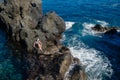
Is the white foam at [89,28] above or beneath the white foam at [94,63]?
above

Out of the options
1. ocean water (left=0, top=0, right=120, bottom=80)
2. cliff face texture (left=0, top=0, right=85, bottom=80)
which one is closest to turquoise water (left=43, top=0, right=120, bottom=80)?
ocean water (left=0, top=0, right=120, bottom=80)

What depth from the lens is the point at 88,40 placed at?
5994cm

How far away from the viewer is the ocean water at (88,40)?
4675 centimetres

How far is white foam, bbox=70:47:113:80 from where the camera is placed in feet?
150

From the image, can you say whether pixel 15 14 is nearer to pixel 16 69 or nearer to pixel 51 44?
pixel 51 44

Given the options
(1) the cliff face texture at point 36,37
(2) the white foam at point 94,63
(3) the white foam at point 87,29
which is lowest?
(2) the white foam at point 94,63

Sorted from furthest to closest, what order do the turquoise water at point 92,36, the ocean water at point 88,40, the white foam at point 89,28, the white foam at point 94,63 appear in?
the white foam at point 89,28, the turquoise water at point 92,36, the ocean water at point 88,40, the white foam at point 94,63

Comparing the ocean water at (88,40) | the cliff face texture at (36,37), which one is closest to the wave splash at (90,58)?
the ocean water at (88,40)

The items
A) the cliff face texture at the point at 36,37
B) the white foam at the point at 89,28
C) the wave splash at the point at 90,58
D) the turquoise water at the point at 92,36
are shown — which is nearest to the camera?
the cliff face texture at the point at 36,37

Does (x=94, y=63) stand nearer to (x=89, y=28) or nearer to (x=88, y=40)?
(x=88, y=40)

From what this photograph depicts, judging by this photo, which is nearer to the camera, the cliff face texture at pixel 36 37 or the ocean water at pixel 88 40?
the cliff face texture at pixel 36 37

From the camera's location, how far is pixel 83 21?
71.3m

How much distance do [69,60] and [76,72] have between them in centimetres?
294

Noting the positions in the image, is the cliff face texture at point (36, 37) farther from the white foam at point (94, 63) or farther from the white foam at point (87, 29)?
the white foam at point (87, 29)
